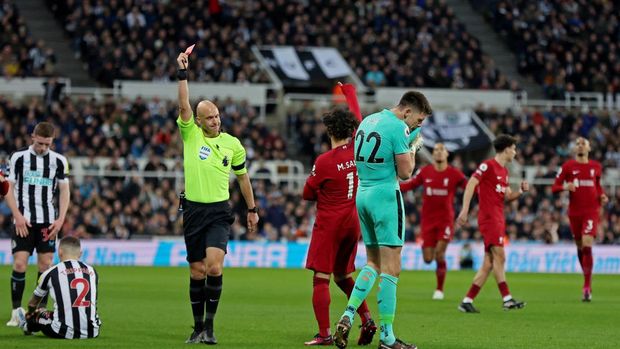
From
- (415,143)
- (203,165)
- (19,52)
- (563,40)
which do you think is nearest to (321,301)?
(203,165)

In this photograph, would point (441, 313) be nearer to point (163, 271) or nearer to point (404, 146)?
point (404, 146)

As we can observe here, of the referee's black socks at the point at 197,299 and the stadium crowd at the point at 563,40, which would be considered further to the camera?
the stadium crowd at the point at 563,40

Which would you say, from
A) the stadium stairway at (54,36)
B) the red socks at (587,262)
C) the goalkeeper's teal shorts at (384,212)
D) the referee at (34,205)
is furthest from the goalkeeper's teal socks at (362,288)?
the stadium stairway at (54,36)

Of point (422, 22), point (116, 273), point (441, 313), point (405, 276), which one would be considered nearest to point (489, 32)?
point (422, 22)

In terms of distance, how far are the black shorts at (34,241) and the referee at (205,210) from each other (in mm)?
2563

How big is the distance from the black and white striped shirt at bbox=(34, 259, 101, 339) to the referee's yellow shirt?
4.45ft

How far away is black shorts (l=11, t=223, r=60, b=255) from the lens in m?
14.2

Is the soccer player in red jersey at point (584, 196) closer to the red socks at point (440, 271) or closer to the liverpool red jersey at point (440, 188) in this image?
the liverpool red jersey at point (440, 188)

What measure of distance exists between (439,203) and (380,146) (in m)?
9.06

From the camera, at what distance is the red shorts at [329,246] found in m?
12.5

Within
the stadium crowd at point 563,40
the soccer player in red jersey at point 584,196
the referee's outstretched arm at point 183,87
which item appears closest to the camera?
the referee's outstretched arm at point 183,87

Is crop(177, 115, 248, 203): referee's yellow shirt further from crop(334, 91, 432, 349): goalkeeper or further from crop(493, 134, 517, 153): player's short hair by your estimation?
crop(493, 134, 517, 153): player's short hair

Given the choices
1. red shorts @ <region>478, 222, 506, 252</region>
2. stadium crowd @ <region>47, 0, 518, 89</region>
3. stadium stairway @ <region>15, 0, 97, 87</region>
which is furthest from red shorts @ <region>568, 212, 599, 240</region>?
stadium stairway @ <region>15, 0, 97, 87</region>

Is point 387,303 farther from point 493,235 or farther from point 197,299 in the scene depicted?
point 493,235
